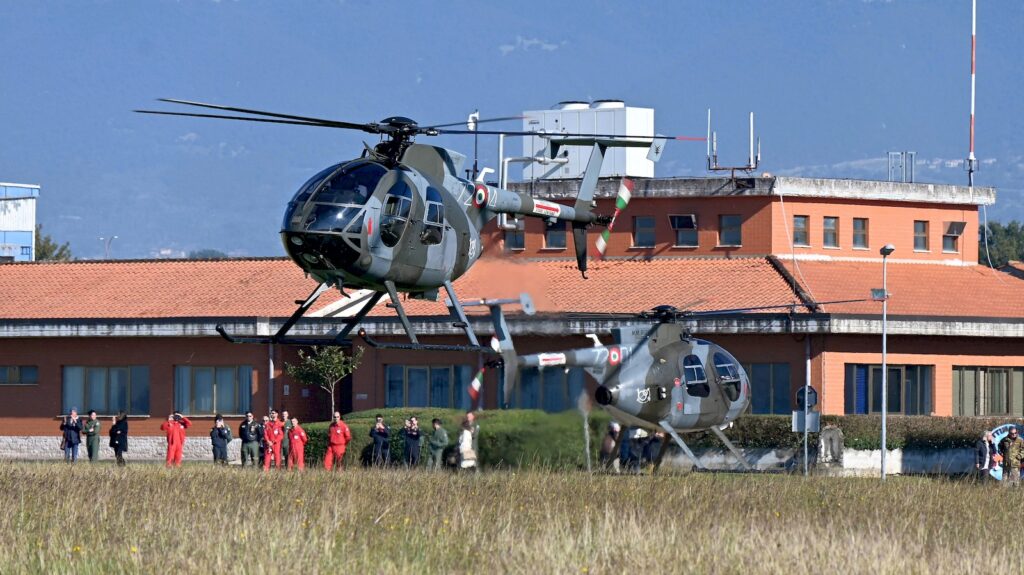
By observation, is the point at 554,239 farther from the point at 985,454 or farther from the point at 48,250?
the point at 48,250

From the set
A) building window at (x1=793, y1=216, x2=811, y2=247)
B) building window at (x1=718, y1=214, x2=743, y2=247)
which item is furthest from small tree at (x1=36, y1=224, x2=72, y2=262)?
building window at (x1=793, y1=216, x2=811, y2=247)

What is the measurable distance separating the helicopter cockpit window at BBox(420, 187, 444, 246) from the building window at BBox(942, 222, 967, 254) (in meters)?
30.0

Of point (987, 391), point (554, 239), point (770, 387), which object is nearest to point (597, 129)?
point (554, 239)

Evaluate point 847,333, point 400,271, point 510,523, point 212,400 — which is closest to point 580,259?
point 400,271

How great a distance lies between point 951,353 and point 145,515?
29.7m

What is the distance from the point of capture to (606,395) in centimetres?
3175

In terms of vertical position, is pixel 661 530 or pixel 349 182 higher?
pixel 349 182

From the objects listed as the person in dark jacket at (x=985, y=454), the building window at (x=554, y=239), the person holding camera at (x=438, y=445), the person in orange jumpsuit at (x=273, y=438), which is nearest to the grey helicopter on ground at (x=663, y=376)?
the person holding camera at (x=438, y=445)

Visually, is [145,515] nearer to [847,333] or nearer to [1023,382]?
[847,333]

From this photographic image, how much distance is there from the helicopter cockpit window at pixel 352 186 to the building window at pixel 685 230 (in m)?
26.9

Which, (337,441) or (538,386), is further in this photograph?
(538,386)

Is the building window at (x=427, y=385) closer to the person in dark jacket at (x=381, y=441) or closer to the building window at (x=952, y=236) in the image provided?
the person in dark jacket at (x=381, y=441)

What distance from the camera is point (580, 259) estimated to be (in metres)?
31.3

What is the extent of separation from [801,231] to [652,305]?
7578 millimetres
